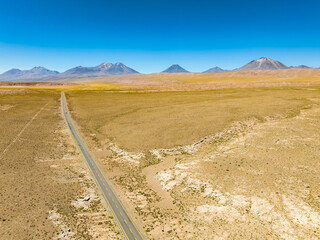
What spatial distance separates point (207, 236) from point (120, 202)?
A: 8.59 meters

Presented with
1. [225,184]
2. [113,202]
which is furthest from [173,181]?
[113,202]

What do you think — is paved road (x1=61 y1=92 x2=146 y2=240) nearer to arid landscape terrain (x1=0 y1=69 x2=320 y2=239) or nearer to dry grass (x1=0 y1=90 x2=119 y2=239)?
arid landscape terrain (x1=0 y1=69 x2=320 y2=239)

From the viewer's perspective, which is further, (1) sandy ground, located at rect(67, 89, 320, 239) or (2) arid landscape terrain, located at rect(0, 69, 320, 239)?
(2) arid landscape terrain, located at rect(0, 69, 320, 239)

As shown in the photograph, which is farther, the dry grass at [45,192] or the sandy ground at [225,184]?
the dry grass at [45,192]

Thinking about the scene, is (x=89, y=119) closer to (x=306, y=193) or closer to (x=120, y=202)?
(x=120, y=202)

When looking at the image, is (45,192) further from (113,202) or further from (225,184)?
(225,184)

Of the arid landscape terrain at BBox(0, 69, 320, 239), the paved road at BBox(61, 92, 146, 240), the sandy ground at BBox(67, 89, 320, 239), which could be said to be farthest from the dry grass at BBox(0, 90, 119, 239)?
the sandy ground at BBox(67, 89, 320, 239)

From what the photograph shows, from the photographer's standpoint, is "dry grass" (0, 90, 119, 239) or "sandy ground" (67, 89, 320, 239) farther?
"dry grass" (0, 90, 119, 239)

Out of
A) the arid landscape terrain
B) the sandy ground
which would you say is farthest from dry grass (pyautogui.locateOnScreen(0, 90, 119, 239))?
the sandy ground

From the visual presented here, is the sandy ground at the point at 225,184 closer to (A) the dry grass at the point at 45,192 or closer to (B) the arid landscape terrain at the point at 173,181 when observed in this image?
(B) the arid landscape terrain at the point at 173,181

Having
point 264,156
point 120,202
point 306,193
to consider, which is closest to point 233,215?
point 306,193

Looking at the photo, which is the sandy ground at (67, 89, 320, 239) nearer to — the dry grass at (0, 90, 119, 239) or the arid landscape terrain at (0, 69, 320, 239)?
the arid landscape terrain at (0, 69, 320, 239)

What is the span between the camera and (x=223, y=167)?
23594 mm

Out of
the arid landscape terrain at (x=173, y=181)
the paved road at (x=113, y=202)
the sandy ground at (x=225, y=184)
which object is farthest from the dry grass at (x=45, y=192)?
the sandy ground at (x=225, y=184)
